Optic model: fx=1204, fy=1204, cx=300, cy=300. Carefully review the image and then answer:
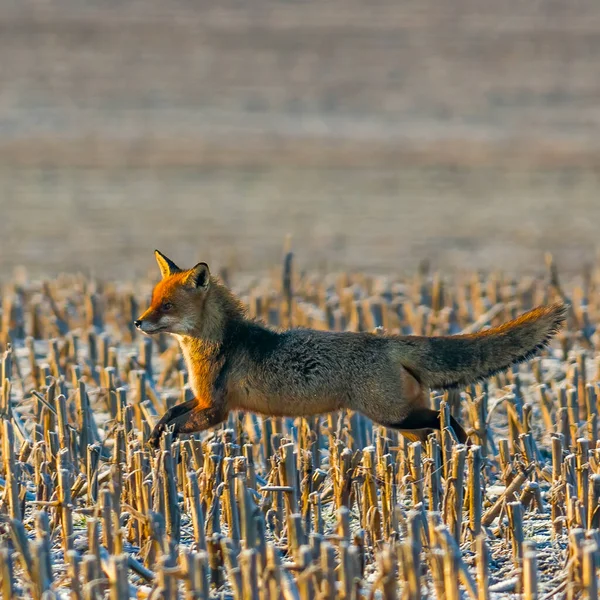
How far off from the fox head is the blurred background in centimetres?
788

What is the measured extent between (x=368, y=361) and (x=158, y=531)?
196cm

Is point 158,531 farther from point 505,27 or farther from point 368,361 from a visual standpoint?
point 505,27

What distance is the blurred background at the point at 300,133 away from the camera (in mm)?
17938

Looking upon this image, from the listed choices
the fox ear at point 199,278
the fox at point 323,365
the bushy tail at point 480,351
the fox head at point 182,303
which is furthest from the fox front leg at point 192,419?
the bushy tail at point 480,351

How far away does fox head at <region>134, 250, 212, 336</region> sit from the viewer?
6555 millimetres

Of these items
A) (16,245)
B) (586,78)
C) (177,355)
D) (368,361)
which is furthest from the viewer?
(586,78)

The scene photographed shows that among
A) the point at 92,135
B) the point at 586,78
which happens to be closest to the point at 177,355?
the point at 92,135

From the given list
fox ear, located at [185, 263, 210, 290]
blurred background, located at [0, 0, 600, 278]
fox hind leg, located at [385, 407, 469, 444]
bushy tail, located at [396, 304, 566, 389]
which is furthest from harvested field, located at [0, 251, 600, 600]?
blurred background, located at [0, 0, 600, 278]

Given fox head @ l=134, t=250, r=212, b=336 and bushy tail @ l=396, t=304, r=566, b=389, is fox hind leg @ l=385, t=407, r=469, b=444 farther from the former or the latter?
fox head @ l=134, t=250, r=212, b=336

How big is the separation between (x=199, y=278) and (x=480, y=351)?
1.58 meters

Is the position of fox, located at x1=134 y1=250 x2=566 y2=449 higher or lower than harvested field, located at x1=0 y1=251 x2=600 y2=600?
higher

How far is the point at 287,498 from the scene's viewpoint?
207 inches

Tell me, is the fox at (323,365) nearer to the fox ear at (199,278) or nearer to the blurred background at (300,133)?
the fox ear at (199,278)

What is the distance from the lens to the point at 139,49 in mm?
35750
